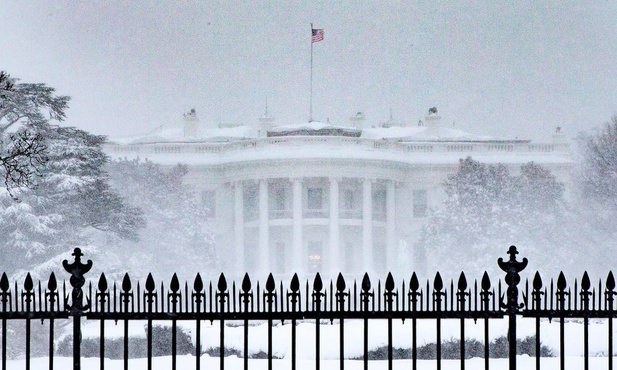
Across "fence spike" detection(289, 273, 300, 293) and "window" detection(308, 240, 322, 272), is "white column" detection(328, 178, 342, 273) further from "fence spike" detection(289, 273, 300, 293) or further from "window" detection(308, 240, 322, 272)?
"fence spike" detection(289, 273, 300, 293)

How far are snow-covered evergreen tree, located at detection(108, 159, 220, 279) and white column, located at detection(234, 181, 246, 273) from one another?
14332 millimetres

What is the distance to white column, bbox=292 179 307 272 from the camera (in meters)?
85.6

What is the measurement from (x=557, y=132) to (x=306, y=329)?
6168 cm

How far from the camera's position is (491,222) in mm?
64000

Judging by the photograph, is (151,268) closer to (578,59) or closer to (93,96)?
(93,96)

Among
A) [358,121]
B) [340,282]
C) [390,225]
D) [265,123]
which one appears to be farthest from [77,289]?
[358,121]

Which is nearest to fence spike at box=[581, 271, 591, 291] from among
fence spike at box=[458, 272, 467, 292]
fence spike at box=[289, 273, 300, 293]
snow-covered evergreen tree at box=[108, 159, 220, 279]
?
fence spike at box=[458, 272, 467, 292]

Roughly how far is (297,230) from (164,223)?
21214 millimetres

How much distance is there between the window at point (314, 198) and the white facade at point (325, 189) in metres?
0.06

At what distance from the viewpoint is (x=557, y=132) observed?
9262 centimetres

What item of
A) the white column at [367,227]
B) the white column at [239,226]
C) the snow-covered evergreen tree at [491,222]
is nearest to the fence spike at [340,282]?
the snow-covered evergreen tree at [491,222]

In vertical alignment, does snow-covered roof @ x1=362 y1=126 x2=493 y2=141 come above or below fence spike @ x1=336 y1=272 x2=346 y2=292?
above

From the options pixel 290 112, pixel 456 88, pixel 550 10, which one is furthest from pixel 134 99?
pixel 550 10

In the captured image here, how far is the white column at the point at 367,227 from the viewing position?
86000 millimetres
